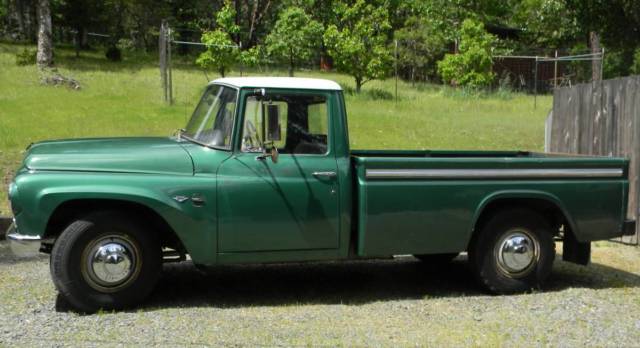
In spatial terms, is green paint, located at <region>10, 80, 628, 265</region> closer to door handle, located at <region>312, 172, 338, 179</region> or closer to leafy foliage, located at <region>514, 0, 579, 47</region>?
door handle, located at <region>312, 172, 338, 179</region>

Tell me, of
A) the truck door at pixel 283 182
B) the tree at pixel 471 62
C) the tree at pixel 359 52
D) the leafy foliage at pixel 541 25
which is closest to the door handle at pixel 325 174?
the truck door at pixel 283 182

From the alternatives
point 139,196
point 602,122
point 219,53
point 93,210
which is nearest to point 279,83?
point 139,196

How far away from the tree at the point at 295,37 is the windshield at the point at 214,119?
2014 centimetres

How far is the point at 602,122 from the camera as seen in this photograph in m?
9.95

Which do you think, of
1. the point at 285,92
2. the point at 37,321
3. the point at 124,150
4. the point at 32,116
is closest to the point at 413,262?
the point at 285,92

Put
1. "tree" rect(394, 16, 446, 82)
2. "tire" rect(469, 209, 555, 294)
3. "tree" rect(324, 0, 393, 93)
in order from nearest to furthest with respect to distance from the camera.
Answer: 1. "tire" rect(469, 209, 555, 294)
2. "tree" rect(324, 0, 393, 93)
3. "tree" rect(394, 16, 446, 82)

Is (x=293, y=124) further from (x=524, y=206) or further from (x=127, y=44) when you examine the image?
(x=127, y=44)

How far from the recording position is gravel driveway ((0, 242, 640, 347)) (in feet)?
17.3

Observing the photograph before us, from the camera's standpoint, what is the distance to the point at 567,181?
6.77 metres

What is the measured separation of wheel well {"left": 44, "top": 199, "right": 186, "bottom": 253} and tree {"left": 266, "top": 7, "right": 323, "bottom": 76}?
2093 cm

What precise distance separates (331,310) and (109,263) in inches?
74.5

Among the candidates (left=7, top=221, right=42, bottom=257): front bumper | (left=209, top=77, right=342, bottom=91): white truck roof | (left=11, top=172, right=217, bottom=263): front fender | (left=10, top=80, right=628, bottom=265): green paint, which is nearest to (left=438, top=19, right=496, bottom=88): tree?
(left=10, top=80, right=628, bottom=265): green paint

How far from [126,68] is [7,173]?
23557 millimetres

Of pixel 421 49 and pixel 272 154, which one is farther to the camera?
pixel 421 49
